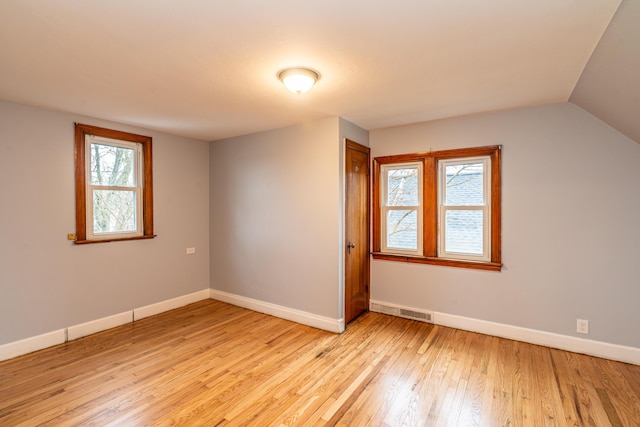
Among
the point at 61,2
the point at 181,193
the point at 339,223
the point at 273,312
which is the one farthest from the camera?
the point at 181,193

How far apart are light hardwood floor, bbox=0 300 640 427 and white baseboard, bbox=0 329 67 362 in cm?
9

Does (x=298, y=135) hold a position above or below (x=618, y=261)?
above

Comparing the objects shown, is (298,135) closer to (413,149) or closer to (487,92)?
(413,149)

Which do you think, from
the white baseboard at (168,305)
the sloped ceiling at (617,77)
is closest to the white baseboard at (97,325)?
the white baseboard at (168,305)

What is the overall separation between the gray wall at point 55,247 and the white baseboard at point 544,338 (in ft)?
12.5

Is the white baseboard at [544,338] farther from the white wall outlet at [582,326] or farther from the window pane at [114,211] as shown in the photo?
the window pane at [114,211]

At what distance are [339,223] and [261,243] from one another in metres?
1.31

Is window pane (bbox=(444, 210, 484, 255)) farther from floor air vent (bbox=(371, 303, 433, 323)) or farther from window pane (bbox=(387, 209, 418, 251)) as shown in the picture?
floor air vent (bbox=(371, 303, 433, 323))

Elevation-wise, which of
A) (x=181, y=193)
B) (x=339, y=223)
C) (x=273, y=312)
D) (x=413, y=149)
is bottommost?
(x=273, y=312)

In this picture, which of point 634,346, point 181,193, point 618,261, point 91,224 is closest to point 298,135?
point 181,193

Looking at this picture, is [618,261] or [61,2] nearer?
[61,2]

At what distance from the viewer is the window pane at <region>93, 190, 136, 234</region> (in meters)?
3.64

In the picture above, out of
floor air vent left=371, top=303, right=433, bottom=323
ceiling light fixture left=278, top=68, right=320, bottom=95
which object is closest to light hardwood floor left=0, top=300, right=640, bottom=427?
floor air vent left=371, top=303, right=433, bottom=323

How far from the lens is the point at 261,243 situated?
4277 millimetres
